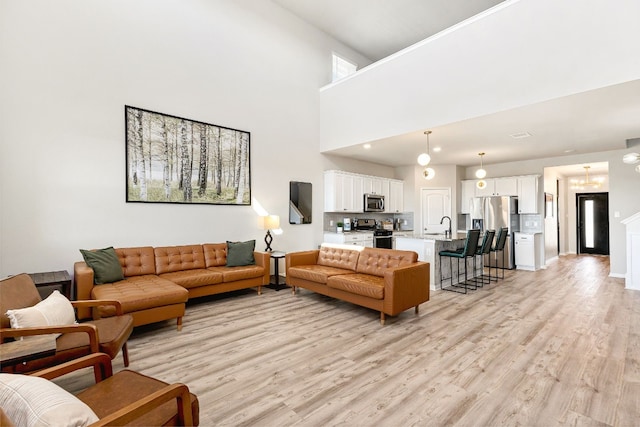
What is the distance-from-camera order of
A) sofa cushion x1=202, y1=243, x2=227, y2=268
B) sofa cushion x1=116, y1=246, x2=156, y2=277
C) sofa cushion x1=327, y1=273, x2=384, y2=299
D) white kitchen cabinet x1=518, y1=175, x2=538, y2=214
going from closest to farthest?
sofa cushion x1=327, y1=273, x2=384, y2=299 < sofa cushion x1=116, y1=246, x2=156, y2=277 < sofa cushion x1=202, y1=243, x2=227, y2=268 < white kitchen cabinet x1=518, y1=175, x2=538, y2=214

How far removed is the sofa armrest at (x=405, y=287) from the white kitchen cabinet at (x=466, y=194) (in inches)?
204

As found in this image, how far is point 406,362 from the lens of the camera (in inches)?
107

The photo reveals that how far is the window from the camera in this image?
300 inches

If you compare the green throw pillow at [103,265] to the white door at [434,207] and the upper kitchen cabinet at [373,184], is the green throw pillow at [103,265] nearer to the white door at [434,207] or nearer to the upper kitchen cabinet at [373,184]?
the upper kitchen cabinet at [373,184]

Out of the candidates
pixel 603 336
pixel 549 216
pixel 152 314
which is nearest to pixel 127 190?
pixel 152 314

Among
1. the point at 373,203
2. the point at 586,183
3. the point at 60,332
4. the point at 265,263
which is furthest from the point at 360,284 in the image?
the point at 586,183

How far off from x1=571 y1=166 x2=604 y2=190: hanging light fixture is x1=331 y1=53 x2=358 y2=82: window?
24.1ft

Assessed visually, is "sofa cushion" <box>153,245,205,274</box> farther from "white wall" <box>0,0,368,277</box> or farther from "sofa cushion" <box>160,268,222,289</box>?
"white wall" <box>0,0,368,277</box>

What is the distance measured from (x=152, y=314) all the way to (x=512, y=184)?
819cm

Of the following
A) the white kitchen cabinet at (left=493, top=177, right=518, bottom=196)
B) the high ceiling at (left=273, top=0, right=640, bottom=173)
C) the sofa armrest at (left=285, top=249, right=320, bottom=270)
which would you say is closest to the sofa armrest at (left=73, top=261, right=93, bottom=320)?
the sofa armrest at (left=285, top=249, right=320, bottom=270)

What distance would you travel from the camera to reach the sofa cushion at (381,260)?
418 centimetres

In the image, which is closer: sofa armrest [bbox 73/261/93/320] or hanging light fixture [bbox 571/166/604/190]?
sofa armrest [bbox 73/261/93/320]

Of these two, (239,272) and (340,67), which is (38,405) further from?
(340,67)

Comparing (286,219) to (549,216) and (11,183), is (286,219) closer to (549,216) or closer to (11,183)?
(11,183)
